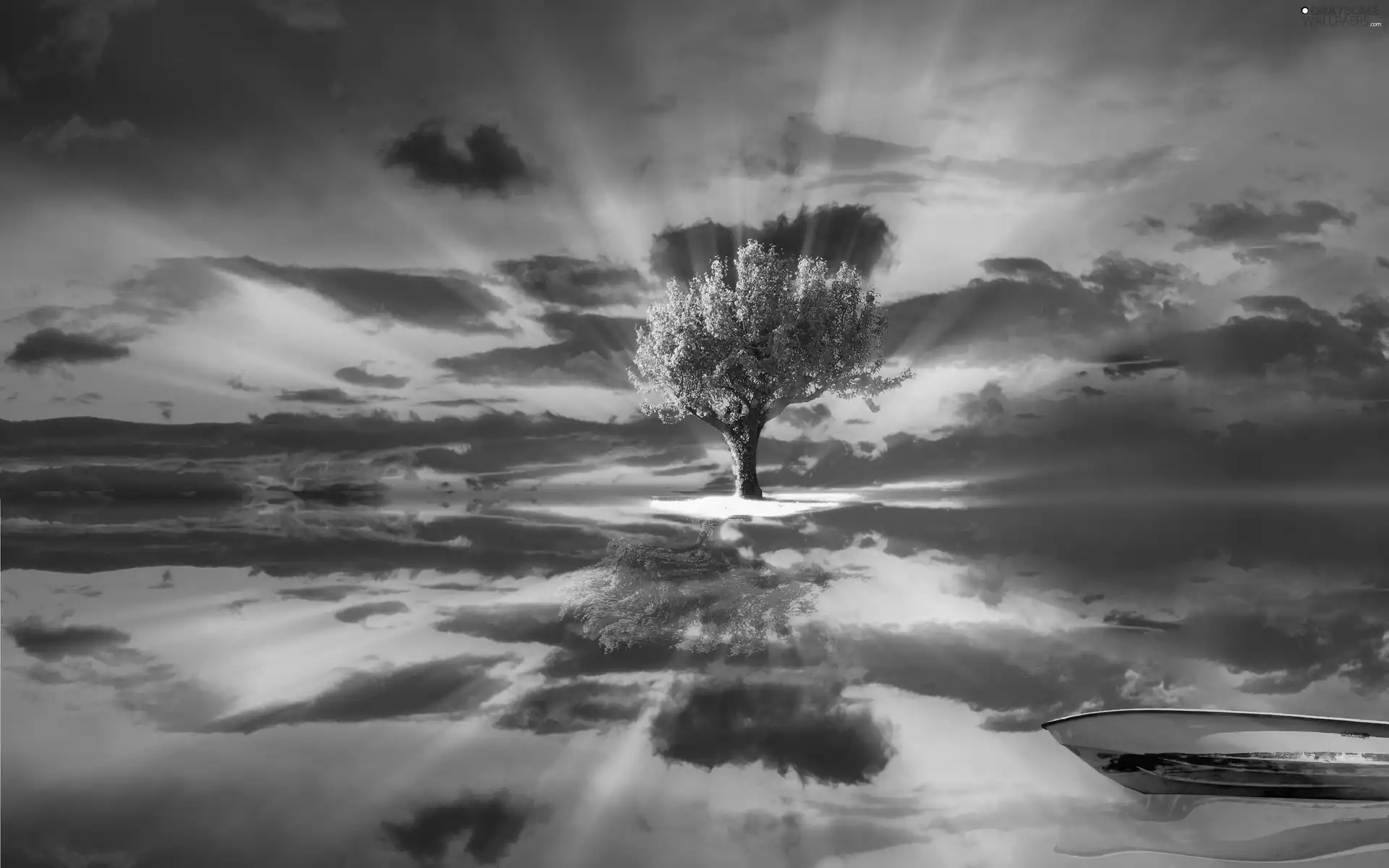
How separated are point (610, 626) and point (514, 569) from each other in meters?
5.22

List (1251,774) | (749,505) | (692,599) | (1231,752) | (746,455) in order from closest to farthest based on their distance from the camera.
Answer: (1231,752), (1251,774), (692,599), (749,505), (746,455)

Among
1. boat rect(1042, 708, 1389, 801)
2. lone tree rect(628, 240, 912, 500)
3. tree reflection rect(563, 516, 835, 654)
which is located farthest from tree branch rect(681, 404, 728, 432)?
boat rect(1042, 708, 1389, 801)

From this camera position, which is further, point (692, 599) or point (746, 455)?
point (746, 455)

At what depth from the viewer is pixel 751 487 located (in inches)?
1057

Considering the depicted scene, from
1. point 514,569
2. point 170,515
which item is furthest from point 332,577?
point 170,515

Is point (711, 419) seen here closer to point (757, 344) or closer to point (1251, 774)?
point (757, 344)

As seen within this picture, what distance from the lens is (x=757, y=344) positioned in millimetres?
25688

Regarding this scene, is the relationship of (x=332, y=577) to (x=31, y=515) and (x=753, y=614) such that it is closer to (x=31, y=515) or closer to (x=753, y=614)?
(x=753, y=614)

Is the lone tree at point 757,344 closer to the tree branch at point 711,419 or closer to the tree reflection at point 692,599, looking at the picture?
the tree branch at point 711,419

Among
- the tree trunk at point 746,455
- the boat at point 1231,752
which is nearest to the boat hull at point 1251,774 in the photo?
the boat at point 1231,752

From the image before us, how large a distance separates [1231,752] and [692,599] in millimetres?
7197

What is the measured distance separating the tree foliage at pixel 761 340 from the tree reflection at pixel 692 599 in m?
A: 10.2

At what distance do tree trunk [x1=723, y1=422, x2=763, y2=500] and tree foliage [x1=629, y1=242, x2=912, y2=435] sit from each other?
9.5 inches

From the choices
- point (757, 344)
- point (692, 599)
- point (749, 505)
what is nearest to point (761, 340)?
point (757, 344)
